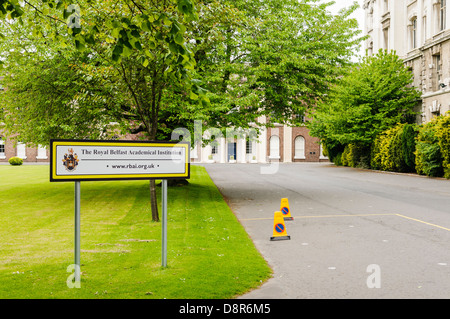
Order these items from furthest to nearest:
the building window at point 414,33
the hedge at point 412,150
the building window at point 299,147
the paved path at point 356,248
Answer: the building window at point 299,147 → the building window at point 414,33 → the hedge at point 412,150 → the paved path at point 356,248

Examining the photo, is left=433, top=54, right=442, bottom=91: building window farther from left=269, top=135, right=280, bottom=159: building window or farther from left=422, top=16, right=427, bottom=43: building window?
left=269, top=135, right=280, bottom=159: building window

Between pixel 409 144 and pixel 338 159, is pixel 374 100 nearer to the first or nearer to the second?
pixel 409 144

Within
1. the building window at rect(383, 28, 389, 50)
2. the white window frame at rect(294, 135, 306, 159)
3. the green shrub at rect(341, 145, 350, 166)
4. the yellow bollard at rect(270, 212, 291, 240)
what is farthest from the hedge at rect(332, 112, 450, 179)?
the white window frame at rect(294, 135, 306, 159)

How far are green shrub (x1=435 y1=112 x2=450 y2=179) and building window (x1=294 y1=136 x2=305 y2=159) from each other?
1486 inches

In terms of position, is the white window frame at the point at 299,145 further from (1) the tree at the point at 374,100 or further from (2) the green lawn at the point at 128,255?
(2) the green lawn at the point at 128,255

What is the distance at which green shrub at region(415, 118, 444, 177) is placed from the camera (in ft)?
Result: 83.7

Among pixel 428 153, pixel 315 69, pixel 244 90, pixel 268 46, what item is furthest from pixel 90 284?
pixel 428 153

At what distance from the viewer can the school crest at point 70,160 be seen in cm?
512

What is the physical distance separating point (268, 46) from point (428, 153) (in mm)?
16354

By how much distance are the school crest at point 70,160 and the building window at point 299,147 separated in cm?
5885

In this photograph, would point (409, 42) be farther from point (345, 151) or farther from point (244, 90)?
point (244, 90)

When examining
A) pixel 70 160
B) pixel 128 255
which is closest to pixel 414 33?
pixel 128 255

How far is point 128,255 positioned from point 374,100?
112ft

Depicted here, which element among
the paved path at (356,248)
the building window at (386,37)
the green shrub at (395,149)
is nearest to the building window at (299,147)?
the building window at (386,37)
